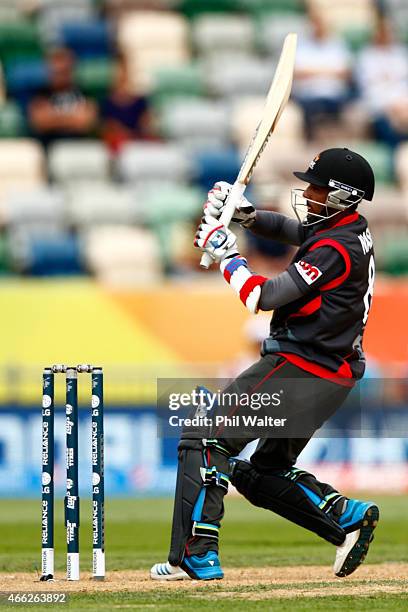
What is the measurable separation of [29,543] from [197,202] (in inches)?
291

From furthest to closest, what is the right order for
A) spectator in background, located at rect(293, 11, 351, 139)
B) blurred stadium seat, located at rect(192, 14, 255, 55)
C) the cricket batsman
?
blurred stadium seat, located at rect(192, 14, 255, 55)
spectator in background, located at rect(293, 11, 351, 139)
the cricket batsman

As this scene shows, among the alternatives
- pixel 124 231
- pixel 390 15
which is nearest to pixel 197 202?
pixel 124 231

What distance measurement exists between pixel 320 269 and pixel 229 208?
0.56 meters

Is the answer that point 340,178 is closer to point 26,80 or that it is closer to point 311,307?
point 311,307

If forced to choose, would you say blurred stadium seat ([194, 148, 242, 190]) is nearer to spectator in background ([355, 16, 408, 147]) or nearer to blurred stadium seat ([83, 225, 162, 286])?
blurred stadium seat ([83, 225, 162, 286])

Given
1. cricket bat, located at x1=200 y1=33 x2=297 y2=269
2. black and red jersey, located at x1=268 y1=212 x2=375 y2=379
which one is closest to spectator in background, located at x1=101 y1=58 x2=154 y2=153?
cricket bat, located at x1=200 y1=33 x2=297 y2=269

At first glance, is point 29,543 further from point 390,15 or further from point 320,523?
point 390,15

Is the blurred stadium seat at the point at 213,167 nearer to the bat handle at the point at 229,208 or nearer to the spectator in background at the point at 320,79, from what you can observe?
the spectator in background at the point at 320,79

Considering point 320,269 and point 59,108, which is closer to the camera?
point 320,269

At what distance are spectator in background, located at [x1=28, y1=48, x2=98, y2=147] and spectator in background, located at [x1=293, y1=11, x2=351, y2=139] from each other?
301 centimetres

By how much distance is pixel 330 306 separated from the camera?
6.69m

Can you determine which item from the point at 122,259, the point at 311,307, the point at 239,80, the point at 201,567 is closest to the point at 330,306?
the point at 311,307

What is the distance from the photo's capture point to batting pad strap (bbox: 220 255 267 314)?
655 centimetres

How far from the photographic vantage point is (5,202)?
52.9 ft
